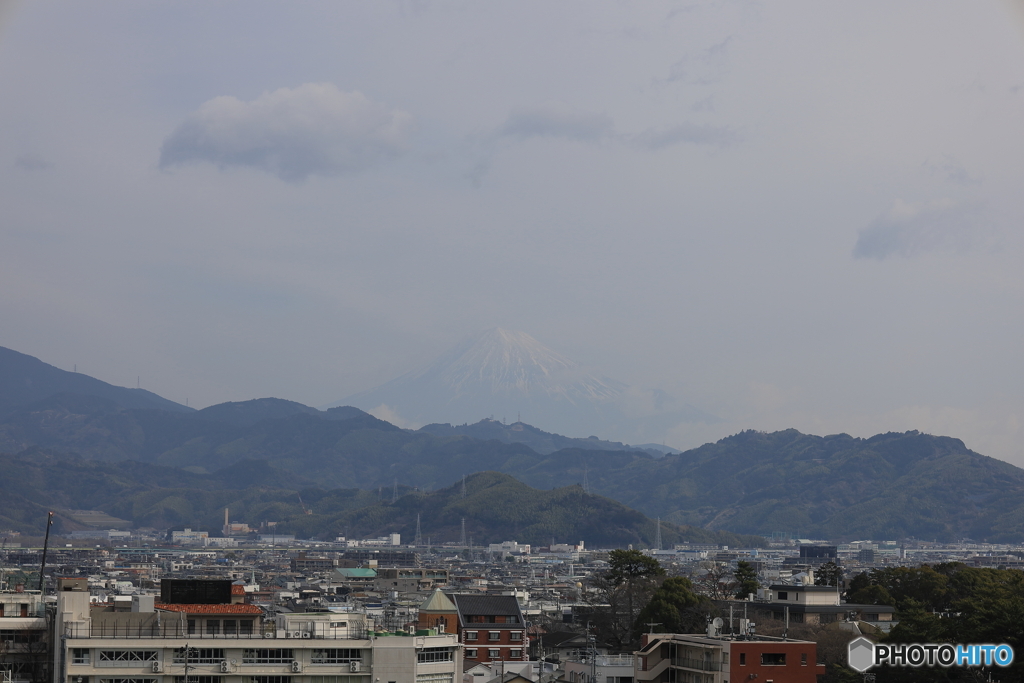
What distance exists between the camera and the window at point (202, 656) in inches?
1294

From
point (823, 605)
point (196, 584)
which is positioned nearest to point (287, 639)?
point (196, 584)

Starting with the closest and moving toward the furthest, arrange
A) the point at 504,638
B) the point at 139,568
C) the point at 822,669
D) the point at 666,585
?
the point at 822,669
the point at 504,638
the point at 666,585
the point at 139,568

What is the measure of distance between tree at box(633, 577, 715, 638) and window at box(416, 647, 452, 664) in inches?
969

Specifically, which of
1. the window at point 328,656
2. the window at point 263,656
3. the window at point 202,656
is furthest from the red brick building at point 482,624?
the window at point 202,656

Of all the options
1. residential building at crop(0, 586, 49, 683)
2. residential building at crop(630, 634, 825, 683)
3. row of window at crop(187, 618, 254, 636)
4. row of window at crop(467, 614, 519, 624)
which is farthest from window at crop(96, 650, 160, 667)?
row of window at crop(467, 614, 519, 624)

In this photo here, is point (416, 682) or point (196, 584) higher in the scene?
point (196, 584)

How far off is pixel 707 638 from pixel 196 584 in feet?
53.2

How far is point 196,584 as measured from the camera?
3753cm

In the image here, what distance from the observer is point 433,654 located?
34.7 metres

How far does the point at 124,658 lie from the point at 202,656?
1.92 metres

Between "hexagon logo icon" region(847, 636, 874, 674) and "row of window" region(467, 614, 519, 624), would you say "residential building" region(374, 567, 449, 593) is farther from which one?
"hexagon logo icon" region(847, 636, 874, 674)

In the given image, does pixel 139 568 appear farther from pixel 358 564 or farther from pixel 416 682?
pixel 416 682

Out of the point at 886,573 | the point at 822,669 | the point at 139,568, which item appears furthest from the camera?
the point at 139,568

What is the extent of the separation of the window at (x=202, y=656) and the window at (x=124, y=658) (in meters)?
0.65
